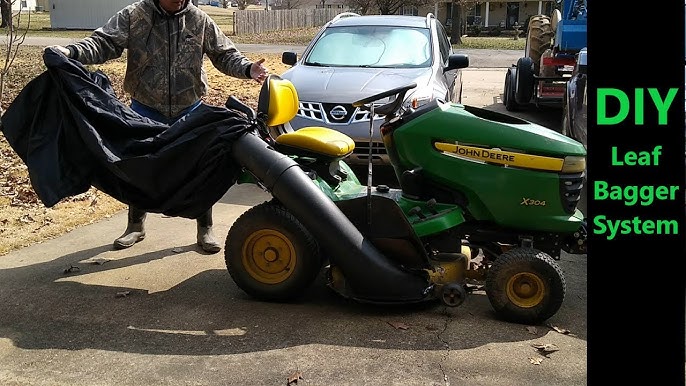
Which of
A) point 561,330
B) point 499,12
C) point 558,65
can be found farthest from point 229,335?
point 499,12

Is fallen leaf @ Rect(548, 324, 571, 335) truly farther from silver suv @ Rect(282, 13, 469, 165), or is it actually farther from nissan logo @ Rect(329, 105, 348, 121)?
nissan logo @ Rect(329, 105, 348, 121)

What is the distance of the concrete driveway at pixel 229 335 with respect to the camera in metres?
3.66

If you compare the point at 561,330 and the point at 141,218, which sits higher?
the point at 141,218

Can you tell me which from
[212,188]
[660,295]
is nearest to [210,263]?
[212,188]

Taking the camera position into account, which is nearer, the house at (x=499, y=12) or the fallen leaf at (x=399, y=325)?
the fallen leaf at (x=399, y=325)

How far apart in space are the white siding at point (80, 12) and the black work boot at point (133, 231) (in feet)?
138

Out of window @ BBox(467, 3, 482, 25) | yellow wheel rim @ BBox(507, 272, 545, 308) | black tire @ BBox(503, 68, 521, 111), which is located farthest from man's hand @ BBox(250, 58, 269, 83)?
window @ BBox(467, 3, 482, 25)

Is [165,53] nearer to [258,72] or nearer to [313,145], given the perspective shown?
[258,72]

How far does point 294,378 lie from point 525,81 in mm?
8643

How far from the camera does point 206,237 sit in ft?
18.2

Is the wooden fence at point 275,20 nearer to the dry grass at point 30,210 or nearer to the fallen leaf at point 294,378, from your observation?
the dry grass at point 30,210

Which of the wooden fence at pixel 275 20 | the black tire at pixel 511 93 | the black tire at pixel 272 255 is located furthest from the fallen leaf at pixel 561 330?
the wooden fence at pixel 275 20

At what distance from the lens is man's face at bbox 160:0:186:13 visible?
5113 millimetres

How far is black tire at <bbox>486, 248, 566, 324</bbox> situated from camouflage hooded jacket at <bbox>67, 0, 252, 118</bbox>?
2333 mm
